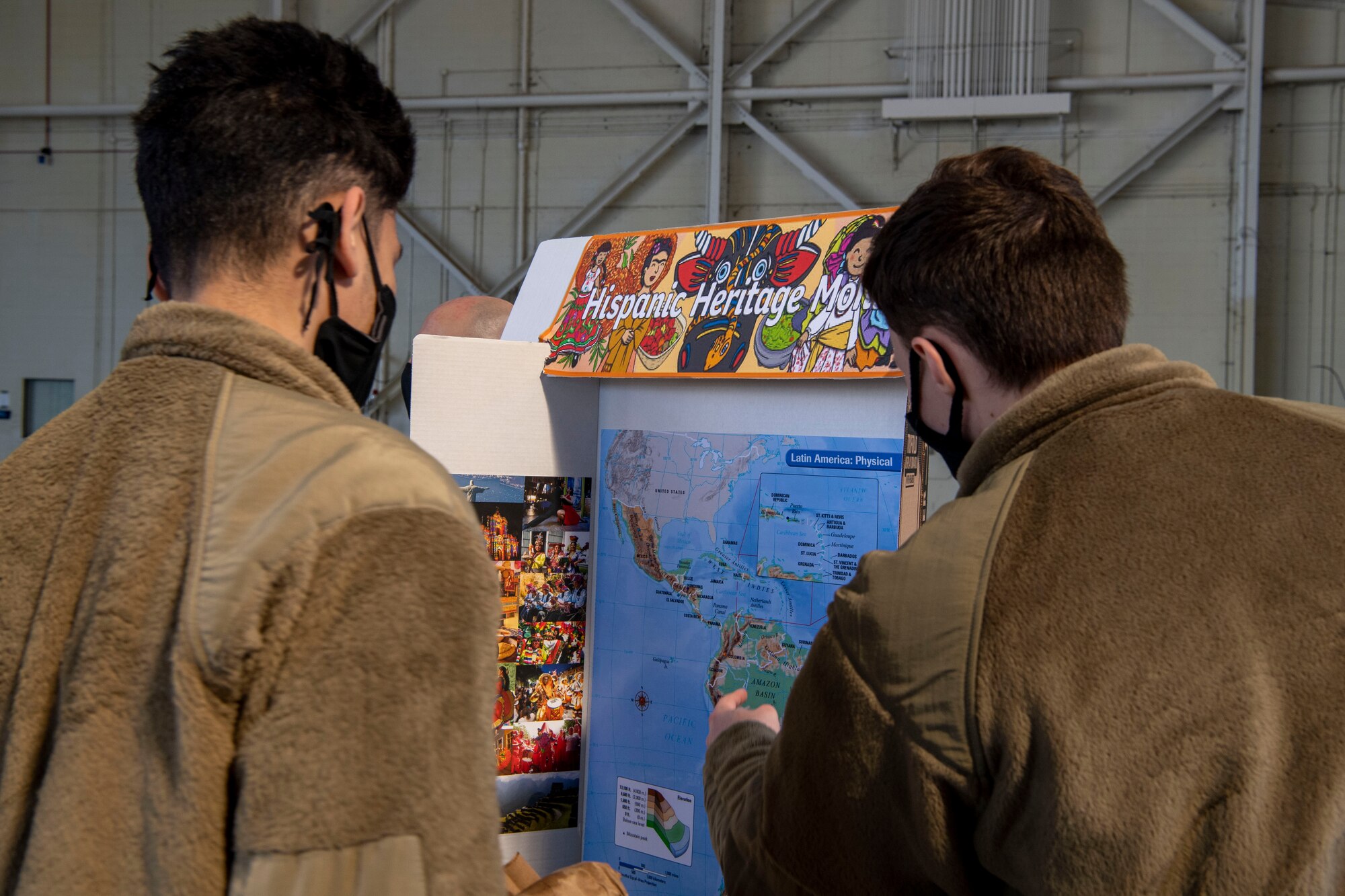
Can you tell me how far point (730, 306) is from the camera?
208cm

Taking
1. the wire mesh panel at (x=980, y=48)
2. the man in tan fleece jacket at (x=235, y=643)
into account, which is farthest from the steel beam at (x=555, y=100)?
the man in tan fleece jacket at (x=235, y=643)

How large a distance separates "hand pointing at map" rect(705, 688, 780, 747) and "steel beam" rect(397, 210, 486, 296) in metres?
6.70

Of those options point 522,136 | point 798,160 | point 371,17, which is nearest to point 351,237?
point 798,160

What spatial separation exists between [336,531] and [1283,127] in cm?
763

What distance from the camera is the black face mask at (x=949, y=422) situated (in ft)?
3.93

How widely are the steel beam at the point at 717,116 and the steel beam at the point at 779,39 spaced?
136 mm

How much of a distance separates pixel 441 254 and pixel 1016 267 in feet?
23.9

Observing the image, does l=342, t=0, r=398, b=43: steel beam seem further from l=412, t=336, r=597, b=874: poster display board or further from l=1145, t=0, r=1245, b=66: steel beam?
l=412, t=336, r=597, b=874: poster display board

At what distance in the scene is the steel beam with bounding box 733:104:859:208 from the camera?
7234 mm

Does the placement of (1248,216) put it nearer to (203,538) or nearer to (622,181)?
(622,181)

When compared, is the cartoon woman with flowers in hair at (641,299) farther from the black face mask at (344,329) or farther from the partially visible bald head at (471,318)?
the partially visible bald head at (471,318)

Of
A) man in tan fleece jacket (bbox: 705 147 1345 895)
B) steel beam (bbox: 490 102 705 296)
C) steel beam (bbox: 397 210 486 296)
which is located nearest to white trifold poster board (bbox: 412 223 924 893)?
man in tan fleece jacket (bbox: 705 147 1345 895)

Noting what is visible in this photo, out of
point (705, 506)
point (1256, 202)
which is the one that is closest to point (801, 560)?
point (705, 506)

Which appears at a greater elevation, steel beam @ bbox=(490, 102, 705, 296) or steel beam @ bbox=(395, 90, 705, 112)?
steel beam @ bbox=(395, 90, 705, 112)
